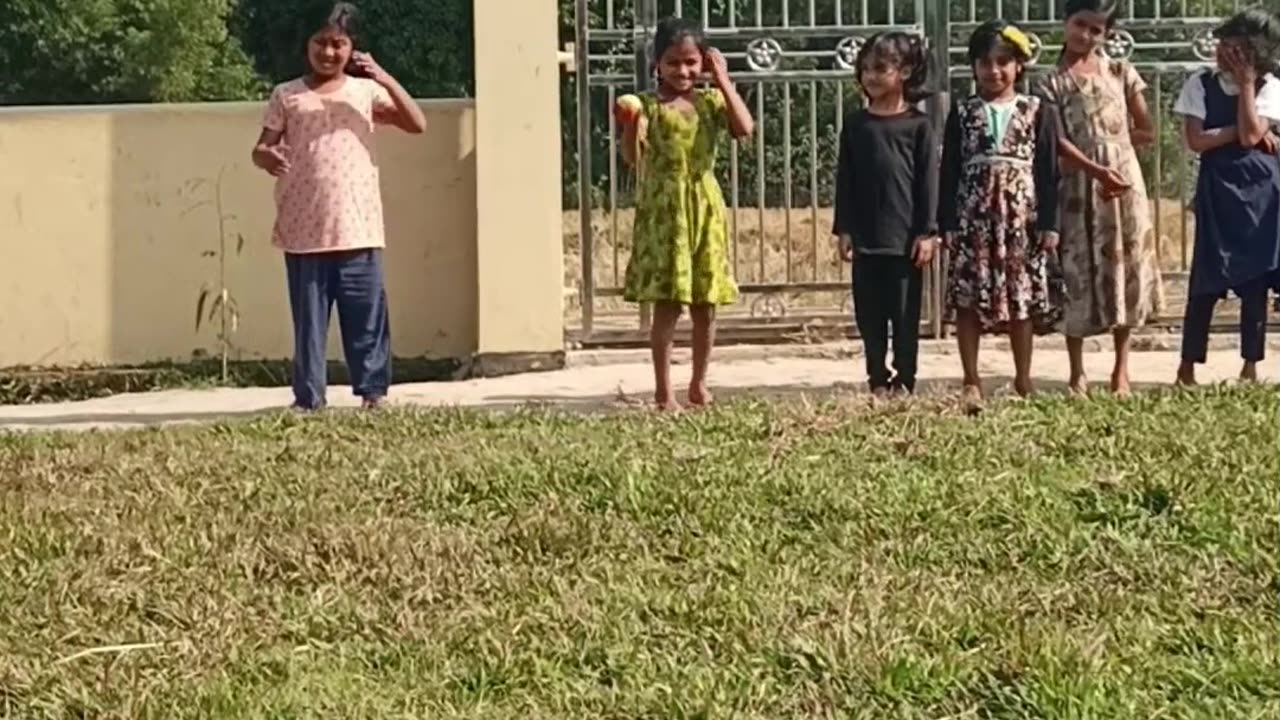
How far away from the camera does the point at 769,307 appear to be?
31.8ft

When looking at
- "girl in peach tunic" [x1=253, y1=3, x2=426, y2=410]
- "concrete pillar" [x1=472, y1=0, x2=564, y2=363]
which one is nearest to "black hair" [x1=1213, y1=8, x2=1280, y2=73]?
"concrete pillar" [x1=472, y1=0, x2=564, y2=363]

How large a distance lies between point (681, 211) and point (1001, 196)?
3.61 ft

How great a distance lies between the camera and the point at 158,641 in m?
4.21

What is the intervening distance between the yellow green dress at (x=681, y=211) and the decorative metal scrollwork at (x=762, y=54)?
67.2 inches

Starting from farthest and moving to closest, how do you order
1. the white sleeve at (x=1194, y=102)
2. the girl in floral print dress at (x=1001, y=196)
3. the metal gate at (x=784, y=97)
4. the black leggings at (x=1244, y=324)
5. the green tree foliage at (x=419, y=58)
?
the green tree foliage at (x=419, y=58) → the metal gate at (x=784, y=97) → the black leggings at (x=1244, y=324) → the white sleeve at (x=1194, y=102) → the girl in floral print dress at (x=1001, y=196)

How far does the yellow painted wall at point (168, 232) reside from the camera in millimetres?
9070

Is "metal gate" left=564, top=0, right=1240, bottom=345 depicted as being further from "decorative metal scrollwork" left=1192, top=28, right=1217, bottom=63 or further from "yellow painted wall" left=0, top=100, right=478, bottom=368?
"yellow painted wall" left=0, top=100, right=478, bottom=368

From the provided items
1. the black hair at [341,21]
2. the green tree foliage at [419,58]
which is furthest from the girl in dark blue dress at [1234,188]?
the black hair at [341,21]

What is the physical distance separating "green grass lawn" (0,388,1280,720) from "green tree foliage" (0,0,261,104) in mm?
22469

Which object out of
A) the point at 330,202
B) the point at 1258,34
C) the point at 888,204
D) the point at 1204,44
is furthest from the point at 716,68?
the point at 1204,44

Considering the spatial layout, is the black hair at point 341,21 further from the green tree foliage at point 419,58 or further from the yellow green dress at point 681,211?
the yellow green dress at point 681,211

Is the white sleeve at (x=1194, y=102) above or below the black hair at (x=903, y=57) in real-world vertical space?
below

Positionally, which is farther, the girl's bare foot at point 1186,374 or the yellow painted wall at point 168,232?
the yellow painted wall at point 168,232

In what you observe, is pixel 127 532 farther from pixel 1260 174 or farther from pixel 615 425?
pixel 1260 174
